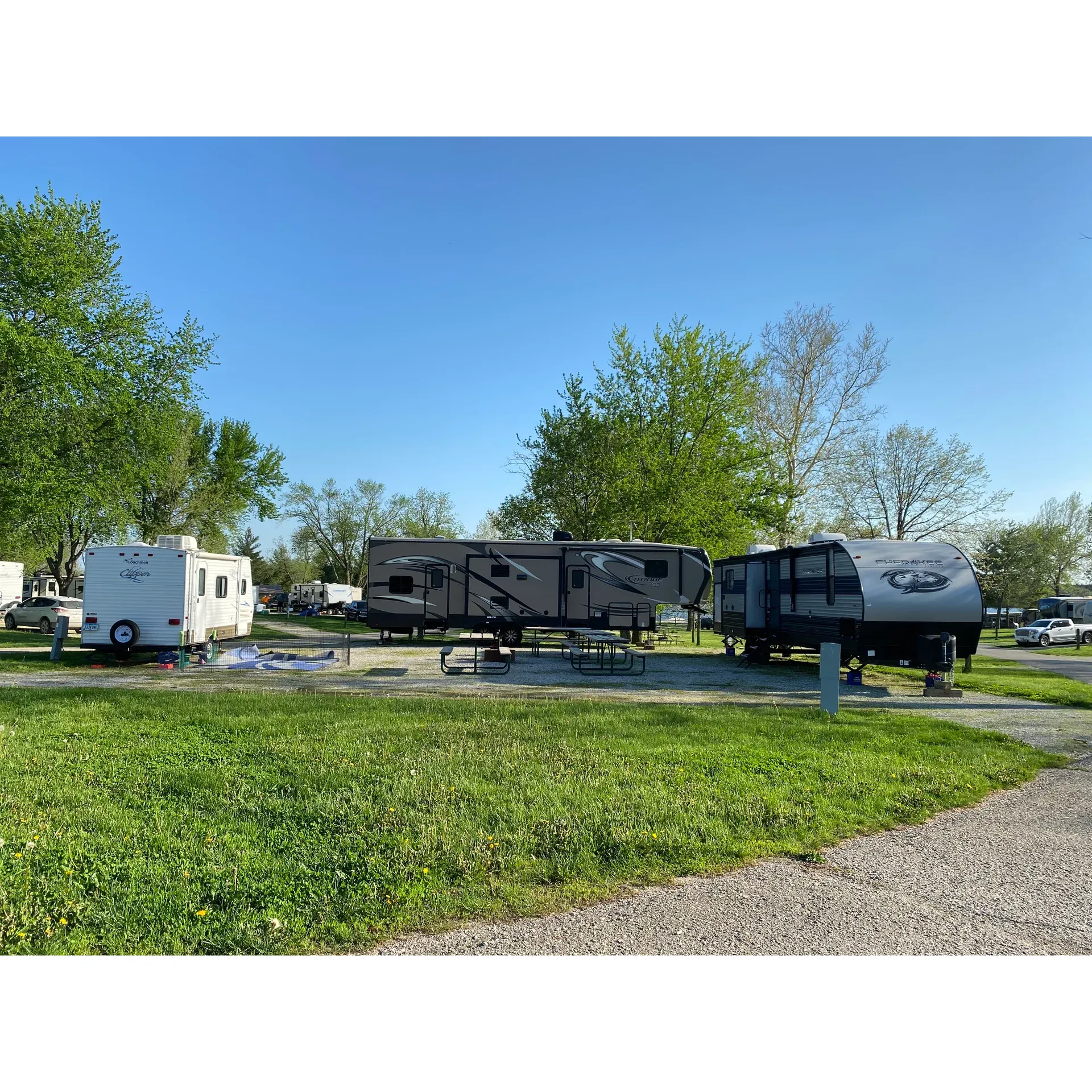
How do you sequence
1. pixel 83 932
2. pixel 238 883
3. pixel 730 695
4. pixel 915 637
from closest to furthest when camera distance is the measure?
pixel 83 932, pixel 238 883, pixel 730 695, pixel 915 637

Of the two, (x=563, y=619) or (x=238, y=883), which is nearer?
(x=238, y=883)

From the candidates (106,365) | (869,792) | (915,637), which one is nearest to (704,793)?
(869,792)

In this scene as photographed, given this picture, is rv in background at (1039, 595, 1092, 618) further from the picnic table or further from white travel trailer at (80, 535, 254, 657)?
white travel trailer at (80, 535, 254, 657)

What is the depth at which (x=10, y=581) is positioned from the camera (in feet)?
122

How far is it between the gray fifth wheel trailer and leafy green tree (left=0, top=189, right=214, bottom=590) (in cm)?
1004

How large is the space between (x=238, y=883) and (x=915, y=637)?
12.9 metres

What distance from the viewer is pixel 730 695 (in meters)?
12.8

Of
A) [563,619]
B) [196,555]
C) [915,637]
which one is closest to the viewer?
[915,637]

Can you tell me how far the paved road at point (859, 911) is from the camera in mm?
3697

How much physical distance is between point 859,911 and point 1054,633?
3675 centimetres

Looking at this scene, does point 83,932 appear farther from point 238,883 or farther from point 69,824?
point 69,824

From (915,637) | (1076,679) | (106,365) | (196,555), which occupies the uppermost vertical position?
(106,365)

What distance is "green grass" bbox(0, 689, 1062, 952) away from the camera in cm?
395

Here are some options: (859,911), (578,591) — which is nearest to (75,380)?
(578,591)
